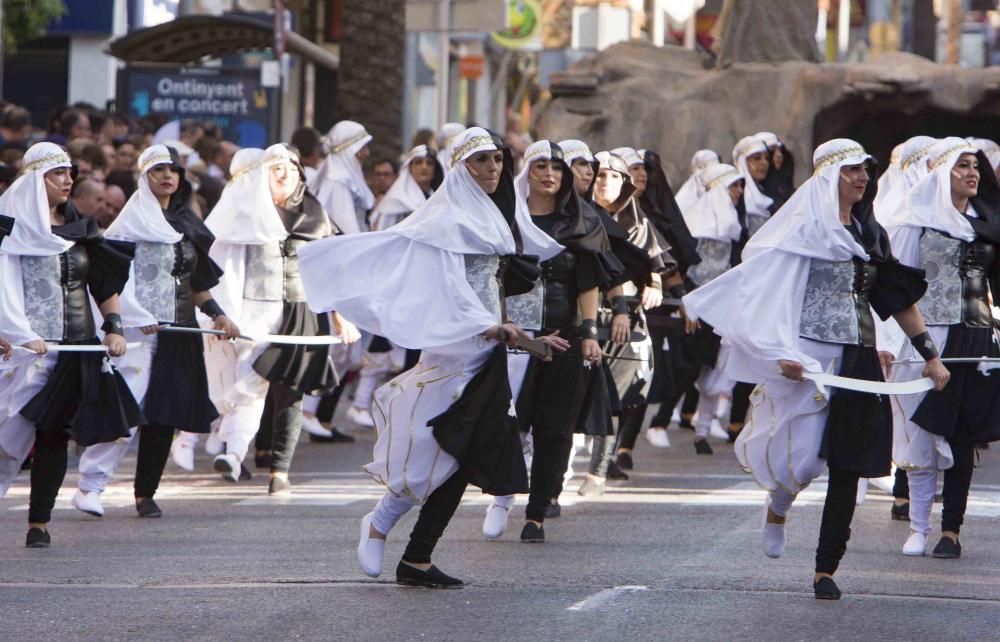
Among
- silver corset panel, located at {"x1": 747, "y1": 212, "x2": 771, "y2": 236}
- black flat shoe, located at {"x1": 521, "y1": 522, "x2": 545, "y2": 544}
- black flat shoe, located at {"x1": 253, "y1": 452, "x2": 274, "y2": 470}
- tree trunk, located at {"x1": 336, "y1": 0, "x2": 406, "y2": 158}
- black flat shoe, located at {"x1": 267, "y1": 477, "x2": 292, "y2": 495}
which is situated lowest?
black flat shoe, located at {"x1": 253, "y1": 452, "x2": 274, "y2": 470}

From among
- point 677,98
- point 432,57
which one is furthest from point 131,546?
point 432,57

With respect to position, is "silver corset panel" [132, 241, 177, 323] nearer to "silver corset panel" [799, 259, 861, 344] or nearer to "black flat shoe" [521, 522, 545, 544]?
"black flat shoe" [521, 522, 545, 544]

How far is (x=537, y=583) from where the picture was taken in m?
9.22

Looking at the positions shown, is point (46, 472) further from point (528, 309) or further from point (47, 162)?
point (528, 309)

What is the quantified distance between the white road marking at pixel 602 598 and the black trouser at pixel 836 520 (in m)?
0.74

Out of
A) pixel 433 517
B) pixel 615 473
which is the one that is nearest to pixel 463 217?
pixel 433 517

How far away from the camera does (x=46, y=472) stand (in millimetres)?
10555

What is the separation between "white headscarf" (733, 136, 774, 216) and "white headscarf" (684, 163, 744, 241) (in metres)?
0.21

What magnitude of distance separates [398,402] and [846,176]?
211 centimetres

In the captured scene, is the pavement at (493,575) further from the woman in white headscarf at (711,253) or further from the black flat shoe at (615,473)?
the woman in white headscarf at (711,253)

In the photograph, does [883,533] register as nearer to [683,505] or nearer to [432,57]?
[683,505]

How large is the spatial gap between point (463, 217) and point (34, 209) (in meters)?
2.40

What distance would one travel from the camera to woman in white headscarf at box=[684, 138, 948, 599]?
8.99 metres

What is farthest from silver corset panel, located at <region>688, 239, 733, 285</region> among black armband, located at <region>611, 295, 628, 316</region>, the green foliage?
the green foliage
